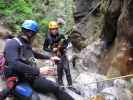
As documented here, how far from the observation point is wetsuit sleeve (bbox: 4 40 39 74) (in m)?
6.71

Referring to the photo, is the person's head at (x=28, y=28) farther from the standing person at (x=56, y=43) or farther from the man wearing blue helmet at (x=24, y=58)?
the standing person at (x=56, y=43)

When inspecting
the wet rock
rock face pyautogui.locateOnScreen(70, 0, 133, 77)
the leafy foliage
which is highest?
the leafy foliage

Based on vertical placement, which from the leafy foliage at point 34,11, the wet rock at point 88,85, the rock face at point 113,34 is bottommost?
the wet rock at point 88,85

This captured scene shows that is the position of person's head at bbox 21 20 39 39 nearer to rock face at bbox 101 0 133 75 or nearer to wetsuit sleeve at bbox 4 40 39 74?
wetsuit sleeve at bbox 4 40 39 74

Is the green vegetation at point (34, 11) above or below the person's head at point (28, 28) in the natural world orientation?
above

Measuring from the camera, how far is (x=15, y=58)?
22.0ft

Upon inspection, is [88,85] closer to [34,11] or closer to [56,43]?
[56,43]

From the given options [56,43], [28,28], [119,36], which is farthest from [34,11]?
[28,28]

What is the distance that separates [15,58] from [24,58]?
350 mm

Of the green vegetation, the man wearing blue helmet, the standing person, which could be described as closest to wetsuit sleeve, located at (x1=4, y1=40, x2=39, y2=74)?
the man wearing blue helmet

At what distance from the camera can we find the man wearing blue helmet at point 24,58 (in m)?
6.75

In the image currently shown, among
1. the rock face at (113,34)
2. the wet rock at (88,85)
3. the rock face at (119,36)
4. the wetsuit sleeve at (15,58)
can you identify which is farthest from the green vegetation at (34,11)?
the wetsuit sleeve at (15,58)

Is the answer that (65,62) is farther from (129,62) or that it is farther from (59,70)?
(129,62)

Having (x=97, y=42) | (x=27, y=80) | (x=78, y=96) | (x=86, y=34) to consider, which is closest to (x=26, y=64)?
(x=27, y=80)
